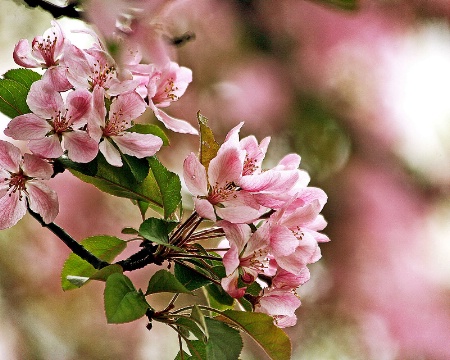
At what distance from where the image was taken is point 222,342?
23.5 inches

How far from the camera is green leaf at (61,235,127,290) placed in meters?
0.70

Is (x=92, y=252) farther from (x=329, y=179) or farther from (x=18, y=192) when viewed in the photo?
(x=329, y=179)

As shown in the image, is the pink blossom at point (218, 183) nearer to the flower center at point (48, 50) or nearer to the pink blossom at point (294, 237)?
the pink blossom at point (294, 237)

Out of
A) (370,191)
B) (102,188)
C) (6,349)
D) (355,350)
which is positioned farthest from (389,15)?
(102,188)

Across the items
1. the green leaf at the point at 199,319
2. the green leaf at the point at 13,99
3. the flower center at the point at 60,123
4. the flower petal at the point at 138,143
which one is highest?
the flower center at the point at 60,123

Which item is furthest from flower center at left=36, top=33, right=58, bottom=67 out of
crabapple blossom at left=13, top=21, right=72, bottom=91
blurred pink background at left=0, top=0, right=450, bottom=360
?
blurred pink background at left=0, top=0, right=450, bottom=360

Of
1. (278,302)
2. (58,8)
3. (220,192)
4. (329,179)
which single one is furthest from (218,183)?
(329,179)

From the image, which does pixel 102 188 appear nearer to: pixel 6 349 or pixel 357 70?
pixel 6 349

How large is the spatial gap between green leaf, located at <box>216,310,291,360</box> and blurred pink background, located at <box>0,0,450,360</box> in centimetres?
114

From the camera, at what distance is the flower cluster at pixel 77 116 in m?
0.60

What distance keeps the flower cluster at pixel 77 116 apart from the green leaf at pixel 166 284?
3.7 inches

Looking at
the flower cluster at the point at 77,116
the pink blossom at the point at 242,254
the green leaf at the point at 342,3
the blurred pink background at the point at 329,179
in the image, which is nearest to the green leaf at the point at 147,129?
the flower cluster at the point at 77,116

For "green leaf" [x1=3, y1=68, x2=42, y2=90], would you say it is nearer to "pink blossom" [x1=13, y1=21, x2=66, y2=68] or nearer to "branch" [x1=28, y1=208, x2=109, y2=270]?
"pink blossom" [x1=13, y1=21, x2=66, y2=68]

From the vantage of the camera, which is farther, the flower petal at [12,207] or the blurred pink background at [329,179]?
the blurred pink background at [329,179]
